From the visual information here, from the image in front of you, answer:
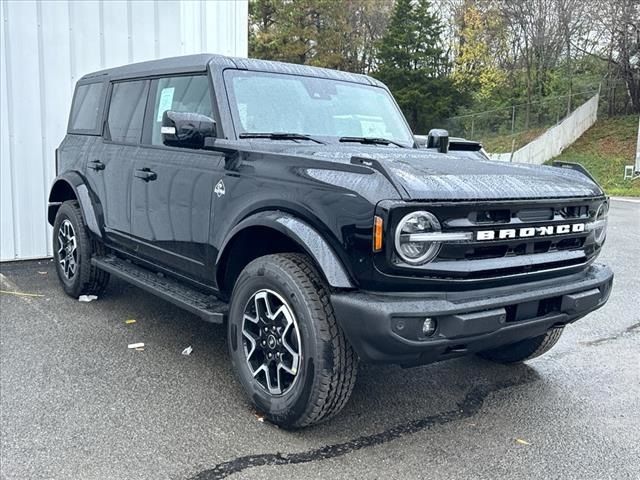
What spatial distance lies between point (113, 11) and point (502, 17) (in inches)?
950

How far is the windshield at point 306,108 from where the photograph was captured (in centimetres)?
395

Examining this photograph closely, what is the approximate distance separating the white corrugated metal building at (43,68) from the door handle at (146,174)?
3281mm

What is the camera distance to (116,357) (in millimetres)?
4250

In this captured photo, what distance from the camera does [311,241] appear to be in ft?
9.90

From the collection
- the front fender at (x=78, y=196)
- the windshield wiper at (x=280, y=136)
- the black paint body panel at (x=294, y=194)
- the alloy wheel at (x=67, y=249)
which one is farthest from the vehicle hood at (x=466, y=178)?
the alloy wheel at (x=67, y=249)

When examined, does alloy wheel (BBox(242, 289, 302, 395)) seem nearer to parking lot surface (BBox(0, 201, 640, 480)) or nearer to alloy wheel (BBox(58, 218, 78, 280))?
parking lot surface (BBox(0, 201, 640, 480))

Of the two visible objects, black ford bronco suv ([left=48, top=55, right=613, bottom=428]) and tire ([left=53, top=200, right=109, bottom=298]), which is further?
tire ([left=53, top=200, right=109, bottom=298])

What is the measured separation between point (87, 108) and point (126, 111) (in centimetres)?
89

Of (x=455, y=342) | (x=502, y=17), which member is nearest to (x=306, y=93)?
(x=455, y=342)

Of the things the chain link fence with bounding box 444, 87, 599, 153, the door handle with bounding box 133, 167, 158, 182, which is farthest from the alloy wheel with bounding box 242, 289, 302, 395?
the chain link fence with bounding box 444, 87, 599, 153

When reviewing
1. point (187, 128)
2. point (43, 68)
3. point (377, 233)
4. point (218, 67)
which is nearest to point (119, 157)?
point (218, 67)

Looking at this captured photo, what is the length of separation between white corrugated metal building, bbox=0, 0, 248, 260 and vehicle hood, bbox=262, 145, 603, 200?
15.6 ft

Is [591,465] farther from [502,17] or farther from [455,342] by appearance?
[502,17]

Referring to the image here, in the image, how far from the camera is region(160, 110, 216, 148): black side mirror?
12.0 feet
